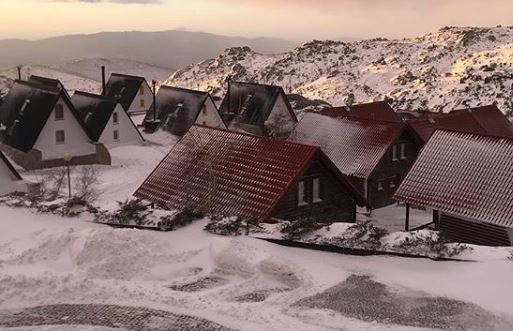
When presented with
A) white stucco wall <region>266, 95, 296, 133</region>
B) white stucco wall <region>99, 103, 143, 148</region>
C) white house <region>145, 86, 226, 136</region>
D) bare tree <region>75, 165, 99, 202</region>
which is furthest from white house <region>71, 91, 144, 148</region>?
white stucco wall <region>266, 95, 296, 133</region>

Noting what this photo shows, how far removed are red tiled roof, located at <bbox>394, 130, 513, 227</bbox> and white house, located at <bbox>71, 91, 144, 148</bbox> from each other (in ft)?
87.8

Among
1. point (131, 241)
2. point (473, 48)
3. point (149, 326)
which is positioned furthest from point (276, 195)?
point (473, 48)

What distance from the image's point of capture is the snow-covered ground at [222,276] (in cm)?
1370

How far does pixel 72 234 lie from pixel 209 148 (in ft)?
29.8

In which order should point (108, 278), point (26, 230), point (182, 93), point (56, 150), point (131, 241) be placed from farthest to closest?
point (182, 93) < point (56, 150) < point (26, 230) < point (131, 241) < point (108, 278)

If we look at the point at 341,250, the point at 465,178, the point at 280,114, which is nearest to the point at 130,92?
the point at 280,114

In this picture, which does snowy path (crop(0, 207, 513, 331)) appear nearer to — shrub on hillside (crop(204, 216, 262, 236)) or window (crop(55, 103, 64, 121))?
shrub on hillside (crop(204, 216, 262, 236))

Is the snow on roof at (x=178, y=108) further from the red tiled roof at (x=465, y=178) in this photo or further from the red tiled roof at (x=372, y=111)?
the red tiled roof at (x=465, y=178)

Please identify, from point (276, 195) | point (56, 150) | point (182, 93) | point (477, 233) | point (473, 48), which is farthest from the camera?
point (473, 48)

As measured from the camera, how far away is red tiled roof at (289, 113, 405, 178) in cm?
3262

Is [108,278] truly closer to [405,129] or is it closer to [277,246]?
[277,246]

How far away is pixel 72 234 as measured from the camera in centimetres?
1753

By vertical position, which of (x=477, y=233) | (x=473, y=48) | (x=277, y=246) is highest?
(x=473, y=48)

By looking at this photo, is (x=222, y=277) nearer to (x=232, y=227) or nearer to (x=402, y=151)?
(x=232, y=227)
